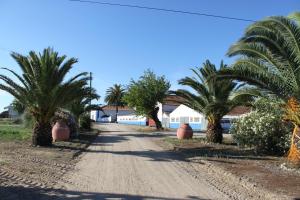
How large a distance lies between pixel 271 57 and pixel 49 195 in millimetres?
9474

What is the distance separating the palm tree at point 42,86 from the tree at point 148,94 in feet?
93.0

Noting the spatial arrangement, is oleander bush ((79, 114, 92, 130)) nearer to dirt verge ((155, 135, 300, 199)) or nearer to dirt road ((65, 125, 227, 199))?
dirt verge ((155, 135, 300, 199))

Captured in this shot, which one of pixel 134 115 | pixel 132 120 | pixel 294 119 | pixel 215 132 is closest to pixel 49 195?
pixel 294 119

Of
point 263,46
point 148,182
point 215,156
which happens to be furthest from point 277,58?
point 148,182

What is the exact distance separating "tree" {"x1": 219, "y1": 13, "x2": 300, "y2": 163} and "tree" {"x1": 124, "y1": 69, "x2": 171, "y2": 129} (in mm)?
33832

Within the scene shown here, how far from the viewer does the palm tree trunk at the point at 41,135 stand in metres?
20.9

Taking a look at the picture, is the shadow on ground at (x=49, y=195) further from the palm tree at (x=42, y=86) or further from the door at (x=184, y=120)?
the door at (x=184, y=120)

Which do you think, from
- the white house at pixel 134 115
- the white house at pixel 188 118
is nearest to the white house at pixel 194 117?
the white house at pixel 188 118

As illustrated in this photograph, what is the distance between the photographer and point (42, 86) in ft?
68.0

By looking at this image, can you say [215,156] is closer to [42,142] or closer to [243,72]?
[243,72]

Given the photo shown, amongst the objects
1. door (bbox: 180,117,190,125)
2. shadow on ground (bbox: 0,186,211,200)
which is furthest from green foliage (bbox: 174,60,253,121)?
door (bbox: 180,117,190,125)

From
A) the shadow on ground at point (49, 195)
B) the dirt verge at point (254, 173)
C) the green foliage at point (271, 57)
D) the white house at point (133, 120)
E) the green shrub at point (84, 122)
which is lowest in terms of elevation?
the shadow on ground at point (49, 195)

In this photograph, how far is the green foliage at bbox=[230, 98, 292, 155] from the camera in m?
19.7

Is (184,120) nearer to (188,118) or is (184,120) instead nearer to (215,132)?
(188,118)
